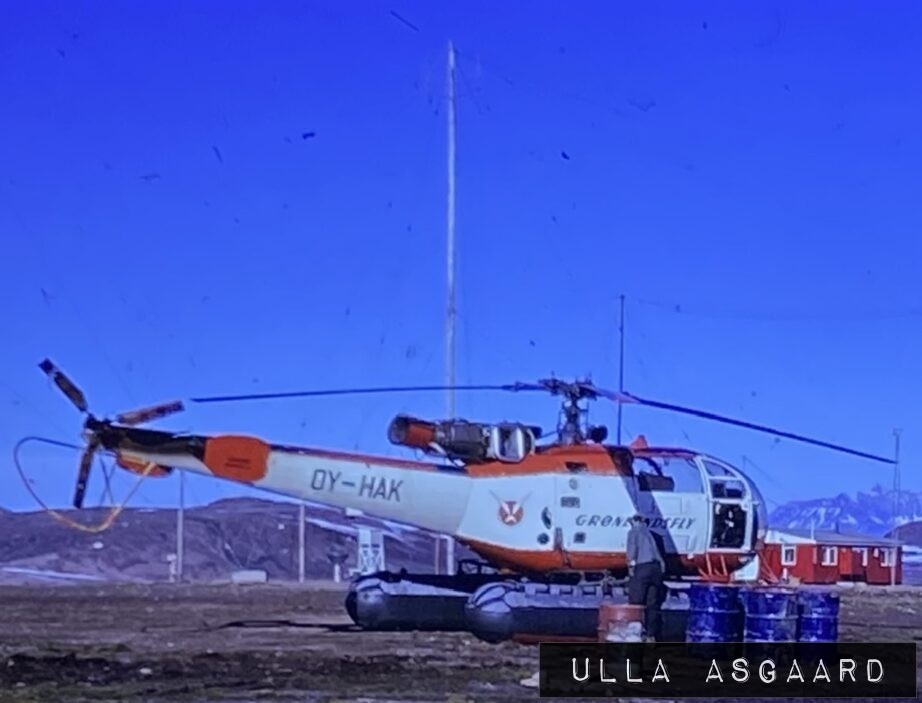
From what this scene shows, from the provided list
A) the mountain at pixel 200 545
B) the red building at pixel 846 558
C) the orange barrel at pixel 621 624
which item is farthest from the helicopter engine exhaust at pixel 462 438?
the mountain at pixel 200 545

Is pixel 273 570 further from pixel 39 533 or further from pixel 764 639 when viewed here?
pixel 764 639

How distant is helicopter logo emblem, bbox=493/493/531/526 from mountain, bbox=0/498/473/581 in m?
56.2

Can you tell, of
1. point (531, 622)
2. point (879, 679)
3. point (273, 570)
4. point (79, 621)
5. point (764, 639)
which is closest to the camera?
point (879, 679)

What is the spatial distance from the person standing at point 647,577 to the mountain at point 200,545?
58316mm

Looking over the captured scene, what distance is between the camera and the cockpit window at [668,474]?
24.5m

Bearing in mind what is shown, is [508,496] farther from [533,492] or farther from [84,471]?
[84,471]

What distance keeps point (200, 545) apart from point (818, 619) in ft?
244

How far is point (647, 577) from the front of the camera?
22062mm

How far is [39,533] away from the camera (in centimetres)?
9388

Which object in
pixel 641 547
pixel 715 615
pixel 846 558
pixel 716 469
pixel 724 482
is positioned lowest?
pixel 846 558

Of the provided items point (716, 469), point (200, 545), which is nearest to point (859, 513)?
point (200, 545)

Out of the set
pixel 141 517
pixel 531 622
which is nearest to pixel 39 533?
pixel 141 517

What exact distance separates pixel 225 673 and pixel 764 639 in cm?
632

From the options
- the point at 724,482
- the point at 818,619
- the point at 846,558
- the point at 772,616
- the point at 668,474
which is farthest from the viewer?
the point at 846,558
